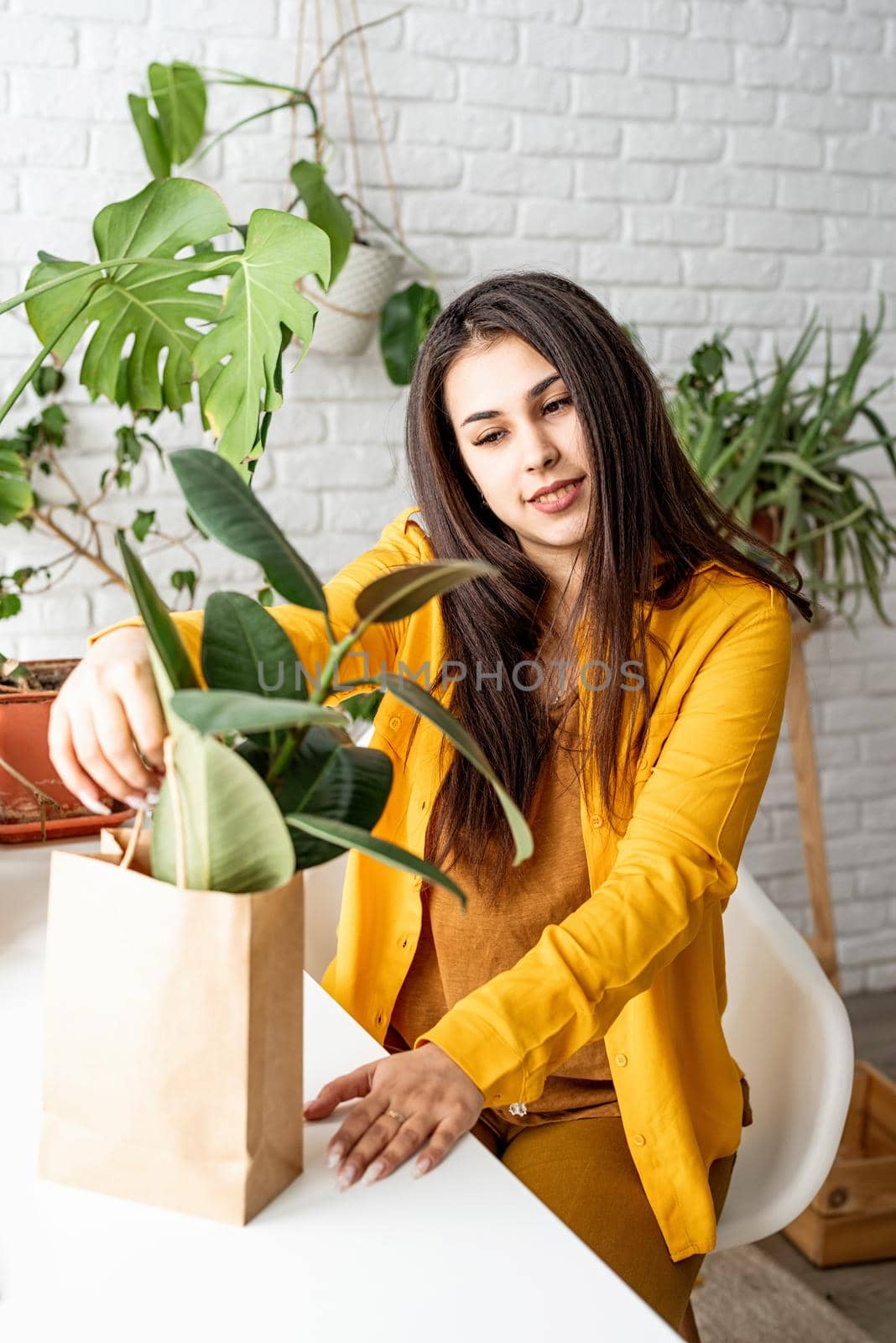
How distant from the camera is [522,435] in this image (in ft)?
4.01

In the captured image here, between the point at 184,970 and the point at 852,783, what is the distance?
2.47 metres

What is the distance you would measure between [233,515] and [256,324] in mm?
452

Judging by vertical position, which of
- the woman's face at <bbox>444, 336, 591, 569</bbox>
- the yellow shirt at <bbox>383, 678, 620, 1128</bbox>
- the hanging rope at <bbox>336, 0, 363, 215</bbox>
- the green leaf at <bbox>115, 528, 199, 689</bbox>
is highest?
the hanging rope at <bbox>336, 0, 363, 215</bbox>

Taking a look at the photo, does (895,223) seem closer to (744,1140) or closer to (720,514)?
(720,514)

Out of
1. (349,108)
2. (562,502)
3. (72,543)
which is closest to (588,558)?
(562,502)

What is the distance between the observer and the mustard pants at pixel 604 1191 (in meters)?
1.04

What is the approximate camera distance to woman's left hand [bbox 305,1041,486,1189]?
75cm

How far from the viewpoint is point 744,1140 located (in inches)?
51.1

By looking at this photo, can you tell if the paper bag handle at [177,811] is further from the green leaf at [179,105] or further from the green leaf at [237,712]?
the green leaf at [179,105]

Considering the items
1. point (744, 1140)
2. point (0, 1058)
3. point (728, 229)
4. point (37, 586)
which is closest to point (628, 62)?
point (728, 229)

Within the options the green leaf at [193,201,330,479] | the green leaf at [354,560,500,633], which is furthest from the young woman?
the green leaf at [354,560,500,633]

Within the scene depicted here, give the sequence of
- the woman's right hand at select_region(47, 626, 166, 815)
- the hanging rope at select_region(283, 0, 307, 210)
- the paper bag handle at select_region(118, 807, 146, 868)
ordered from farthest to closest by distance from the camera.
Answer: the hanging rope at select_region(283, 0, 307, 210)
the woman's right hand at select_region(47, 626, 166, 815)
the paper bag handle at select_region(118, 807, 146, 868)

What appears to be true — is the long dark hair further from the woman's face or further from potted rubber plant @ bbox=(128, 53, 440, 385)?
potted rubber plant @ bbox=(128, 53, 440, 385)

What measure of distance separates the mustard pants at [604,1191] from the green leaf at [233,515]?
67 cm
